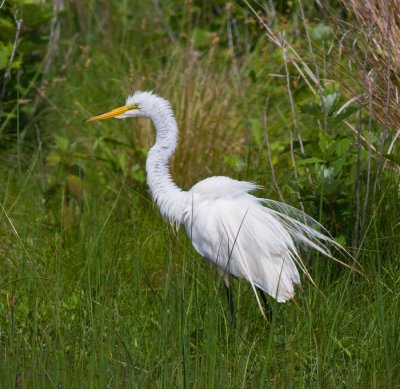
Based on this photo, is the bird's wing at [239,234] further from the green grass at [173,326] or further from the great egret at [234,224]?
the green grass at [173,326]

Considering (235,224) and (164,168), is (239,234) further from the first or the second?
(164,168)

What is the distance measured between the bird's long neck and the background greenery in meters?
0.15

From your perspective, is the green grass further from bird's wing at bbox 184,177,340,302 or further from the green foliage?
the green foliage

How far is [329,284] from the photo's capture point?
387 cm

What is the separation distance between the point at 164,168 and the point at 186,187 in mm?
1056

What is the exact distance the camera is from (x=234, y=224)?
12.6 feet

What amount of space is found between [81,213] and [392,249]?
5.06 ft

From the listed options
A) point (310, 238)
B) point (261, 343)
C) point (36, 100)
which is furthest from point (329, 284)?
point (36, 100)

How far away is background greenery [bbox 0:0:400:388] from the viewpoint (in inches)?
122

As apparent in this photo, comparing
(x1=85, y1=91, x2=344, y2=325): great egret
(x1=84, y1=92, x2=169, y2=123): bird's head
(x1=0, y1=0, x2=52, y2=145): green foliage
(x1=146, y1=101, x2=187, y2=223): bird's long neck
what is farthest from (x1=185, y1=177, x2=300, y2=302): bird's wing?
(x1=0, y1=0, x2=52, y2=145): green foliage

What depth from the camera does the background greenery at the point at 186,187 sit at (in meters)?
3.10

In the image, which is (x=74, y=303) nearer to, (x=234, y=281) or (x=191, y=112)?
(x=234, y=281)

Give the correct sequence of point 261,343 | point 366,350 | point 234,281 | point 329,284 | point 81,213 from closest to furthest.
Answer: point 366,350 → point 261,343 → point 329,284 → point 234,281 → point 81,213

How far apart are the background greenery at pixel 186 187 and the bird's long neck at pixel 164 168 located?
0.15m
